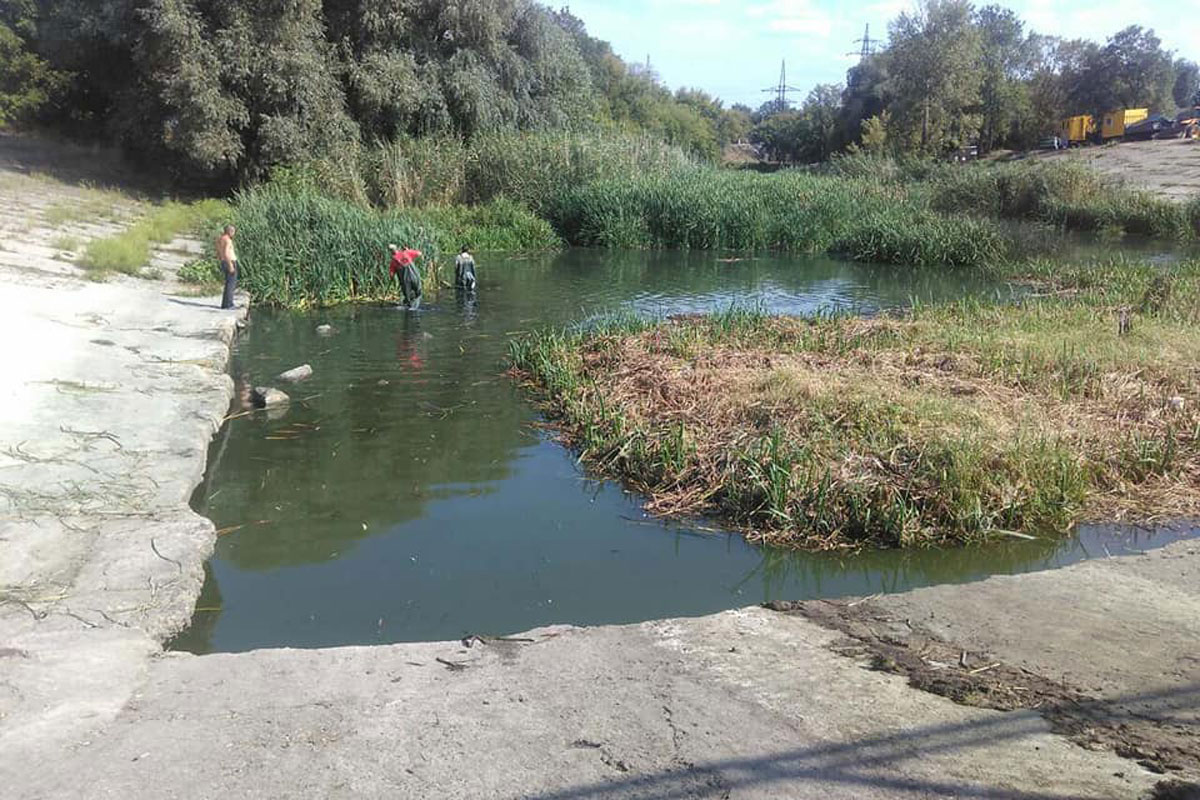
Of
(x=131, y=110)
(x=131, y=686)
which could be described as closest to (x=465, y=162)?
(x=131, y=110)

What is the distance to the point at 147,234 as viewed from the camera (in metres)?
21.6

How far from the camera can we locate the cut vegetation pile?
7578 mm

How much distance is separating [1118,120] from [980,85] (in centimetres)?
843

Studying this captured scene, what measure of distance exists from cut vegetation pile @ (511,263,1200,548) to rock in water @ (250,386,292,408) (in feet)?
10.4

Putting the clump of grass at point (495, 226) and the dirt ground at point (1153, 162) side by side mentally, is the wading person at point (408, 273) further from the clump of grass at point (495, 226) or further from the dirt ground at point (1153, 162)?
the dirt ground at point (1153, 162)

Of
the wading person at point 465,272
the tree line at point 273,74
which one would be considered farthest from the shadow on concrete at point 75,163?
the wading person at point 465,272

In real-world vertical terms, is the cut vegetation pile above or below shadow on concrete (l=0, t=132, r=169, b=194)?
below

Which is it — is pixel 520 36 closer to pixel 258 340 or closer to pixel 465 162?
pixel 465 162

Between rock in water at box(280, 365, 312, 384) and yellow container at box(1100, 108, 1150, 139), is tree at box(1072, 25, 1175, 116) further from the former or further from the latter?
rock in water at box(280, 365, 312, 384)

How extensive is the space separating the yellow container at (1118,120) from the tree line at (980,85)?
2091 millimetres

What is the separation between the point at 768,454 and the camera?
7988mm

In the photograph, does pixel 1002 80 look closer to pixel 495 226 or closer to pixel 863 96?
pixel 863 96

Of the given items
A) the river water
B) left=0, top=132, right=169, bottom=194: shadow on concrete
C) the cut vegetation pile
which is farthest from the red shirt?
left=0, top=132, right=169, bottom=194: shadow on concrete

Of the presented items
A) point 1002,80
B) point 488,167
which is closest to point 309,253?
point 488,167
